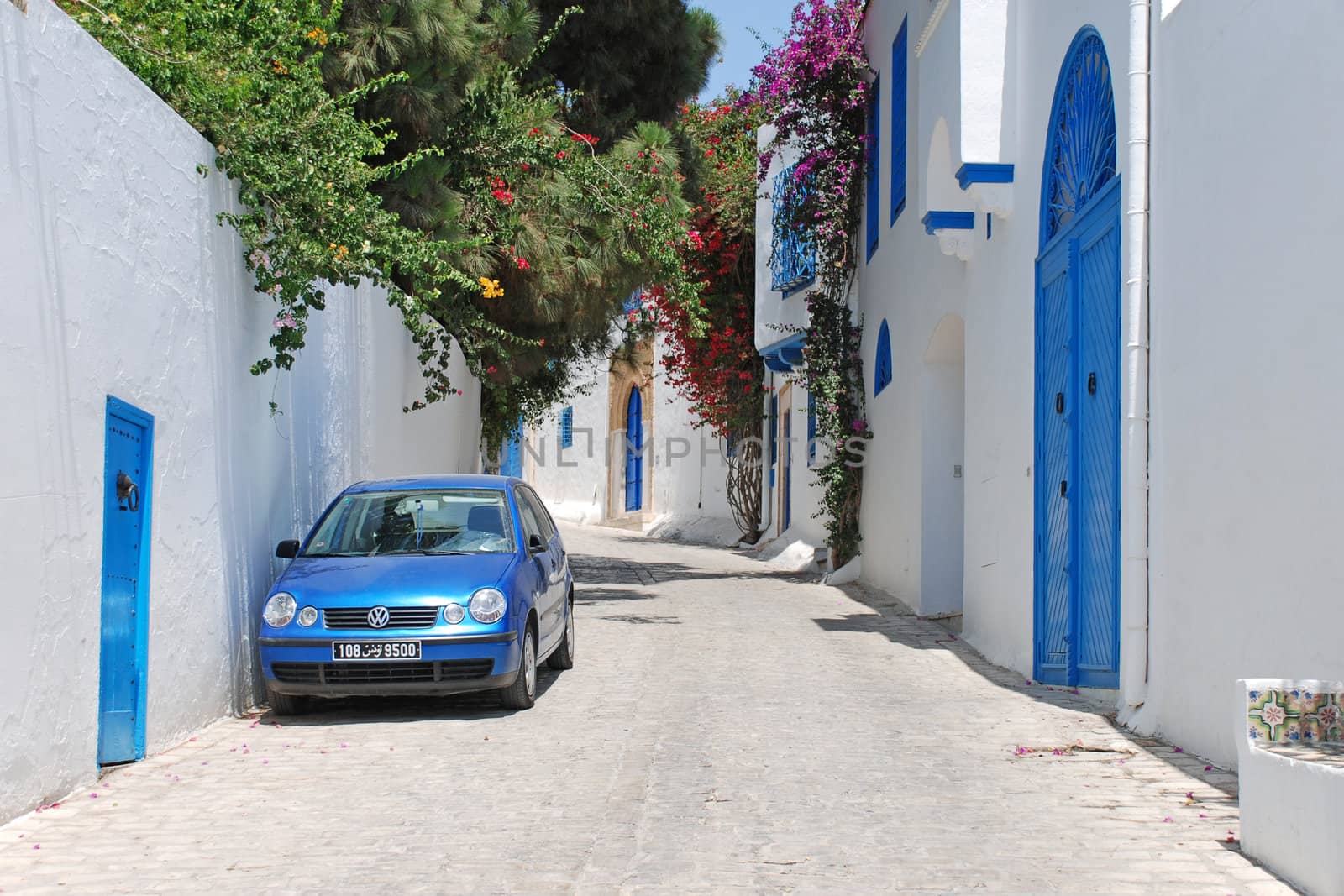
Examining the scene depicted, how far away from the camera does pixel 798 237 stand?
18.7 m

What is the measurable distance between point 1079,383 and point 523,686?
13.8 ft

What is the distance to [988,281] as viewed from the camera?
1151 centimetres

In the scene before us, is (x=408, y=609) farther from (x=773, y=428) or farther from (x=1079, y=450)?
(x=773, y=428)

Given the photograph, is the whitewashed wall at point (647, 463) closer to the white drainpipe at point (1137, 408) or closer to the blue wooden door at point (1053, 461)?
the blue wooden door at point (1053, 461)

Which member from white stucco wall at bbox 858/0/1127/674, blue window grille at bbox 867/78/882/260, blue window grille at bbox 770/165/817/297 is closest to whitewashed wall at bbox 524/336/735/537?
blue window grille at bbox 770/165/817/297

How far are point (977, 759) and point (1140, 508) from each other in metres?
A: 1.78

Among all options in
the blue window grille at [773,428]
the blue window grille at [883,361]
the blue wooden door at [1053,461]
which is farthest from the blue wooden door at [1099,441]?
the blue window grille at [773,428]

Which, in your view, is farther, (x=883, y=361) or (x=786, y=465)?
(x=786, y=465)

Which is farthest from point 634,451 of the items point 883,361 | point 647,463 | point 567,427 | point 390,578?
point 390,578

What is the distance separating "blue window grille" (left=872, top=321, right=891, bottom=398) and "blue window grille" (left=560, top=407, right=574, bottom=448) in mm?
26127

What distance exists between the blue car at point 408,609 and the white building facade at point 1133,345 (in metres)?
3.66

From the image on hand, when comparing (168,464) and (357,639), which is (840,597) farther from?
(168,464)

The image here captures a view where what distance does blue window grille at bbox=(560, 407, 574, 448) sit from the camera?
43.2 meters

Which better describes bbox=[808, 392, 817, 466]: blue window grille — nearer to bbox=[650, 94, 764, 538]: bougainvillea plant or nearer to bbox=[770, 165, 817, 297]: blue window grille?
bbox=[650, 94, 764, 538]: bougainvillea plant
